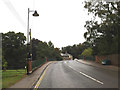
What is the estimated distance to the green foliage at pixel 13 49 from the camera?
169ft

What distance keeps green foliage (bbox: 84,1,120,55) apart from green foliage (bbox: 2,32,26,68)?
32612 millimetres

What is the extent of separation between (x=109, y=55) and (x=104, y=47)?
185 centimetres

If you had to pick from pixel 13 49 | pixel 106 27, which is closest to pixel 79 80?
pixel 106 27

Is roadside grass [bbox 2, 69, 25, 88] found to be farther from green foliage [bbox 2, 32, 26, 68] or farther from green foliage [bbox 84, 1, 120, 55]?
green foliage [bbox 2, 32, 26, 68]

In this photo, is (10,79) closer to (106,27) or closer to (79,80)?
(79,80)

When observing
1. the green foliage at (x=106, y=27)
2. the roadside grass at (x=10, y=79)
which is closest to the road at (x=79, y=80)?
the roadside grass at (x=10, y=79)

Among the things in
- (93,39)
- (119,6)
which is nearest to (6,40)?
(93,39)

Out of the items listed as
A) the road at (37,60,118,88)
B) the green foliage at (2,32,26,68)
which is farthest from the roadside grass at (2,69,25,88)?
the green foliage at (2,32,26,68)

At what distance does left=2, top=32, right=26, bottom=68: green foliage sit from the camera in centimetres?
5147

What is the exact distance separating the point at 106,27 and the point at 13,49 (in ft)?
123

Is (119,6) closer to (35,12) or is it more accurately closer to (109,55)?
(109,55)

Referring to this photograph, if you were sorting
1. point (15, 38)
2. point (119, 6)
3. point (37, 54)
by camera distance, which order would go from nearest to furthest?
1. point (119, 6)
2. point (15, 38)
3. point (37, 54)

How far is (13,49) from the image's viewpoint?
5206 centimetres

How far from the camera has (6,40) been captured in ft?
167
